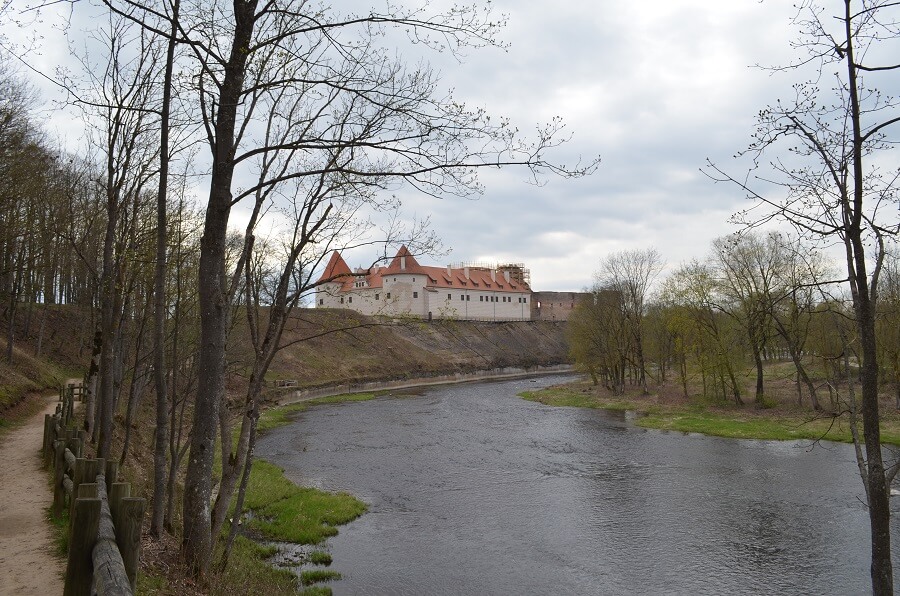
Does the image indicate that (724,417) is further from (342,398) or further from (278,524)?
(342,398)

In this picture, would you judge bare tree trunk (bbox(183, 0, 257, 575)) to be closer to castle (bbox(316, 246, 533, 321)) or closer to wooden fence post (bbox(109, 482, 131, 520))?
wooden fence post (bbox(109, 482, 131, 520))

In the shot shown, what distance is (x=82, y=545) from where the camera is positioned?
3887 millimetres

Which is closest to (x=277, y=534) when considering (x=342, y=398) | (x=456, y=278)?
(x=342, y=398)

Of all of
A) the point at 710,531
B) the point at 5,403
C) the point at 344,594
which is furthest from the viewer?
the point at 5,403

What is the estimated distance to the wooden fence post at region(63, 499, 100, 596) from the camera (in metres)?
3.86

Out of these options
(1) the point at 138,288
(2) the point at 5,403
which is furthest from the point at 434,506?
(2) the point at 5,403

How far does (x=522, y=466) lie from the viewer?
67.4 feet

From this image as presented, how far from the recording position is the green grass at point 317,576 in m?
10.9

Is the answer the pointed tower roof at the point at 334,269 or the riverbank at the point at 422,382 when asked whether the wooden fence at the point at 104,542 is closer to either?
the pointed tower roof at the point at 334,269

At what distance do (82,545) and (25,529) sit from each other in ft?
15.0

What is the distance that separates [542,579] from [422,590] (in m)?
2.20

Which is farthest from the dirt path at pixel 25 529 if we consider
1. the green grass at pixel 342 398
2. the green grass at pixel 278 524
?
the green grass at pixel 342 398

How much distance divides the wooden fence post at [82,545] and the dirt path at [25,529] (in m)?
2.15

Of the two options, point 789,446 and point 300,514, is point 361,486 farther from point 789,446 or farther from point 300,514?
point 789,446
